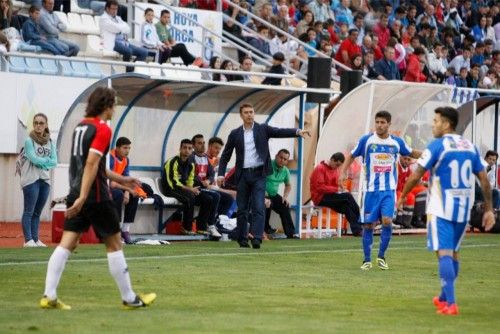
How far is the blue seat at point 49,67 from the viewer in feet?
82.8

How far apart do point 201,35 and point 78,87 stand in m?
6.10

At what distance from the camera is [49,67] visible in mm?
25328

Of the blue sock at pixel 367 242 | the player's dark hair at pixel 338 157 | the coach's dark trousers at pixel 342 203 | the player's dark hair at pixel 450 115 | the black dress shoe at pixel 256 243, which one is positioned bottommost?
the black dress shoe at pixel 256 243

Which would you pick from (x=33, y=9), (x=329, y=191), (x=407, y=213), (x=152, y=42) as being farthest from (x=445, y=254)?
(x=152, y=42)

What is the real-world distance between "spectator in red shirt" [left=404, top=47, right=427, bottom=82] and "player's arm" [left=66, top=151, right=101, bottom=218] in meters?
23.8

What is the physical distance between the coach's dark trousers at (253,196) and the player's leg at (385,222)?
10.5ft

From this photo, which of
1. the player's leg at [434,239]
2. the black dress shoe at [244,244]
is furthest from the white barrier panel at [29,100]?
the player's leg at [434,239]

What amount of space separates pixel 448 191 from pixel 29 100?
13.7 meters

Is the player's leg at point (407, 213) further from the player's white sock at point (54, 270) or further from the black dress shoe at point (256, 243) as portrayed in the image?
the player's white sock at point (54, 270)

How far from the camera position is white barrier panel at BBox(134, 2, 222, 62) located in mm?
30391

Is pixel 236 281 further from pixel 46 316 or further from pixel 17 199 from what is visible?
pixel 17 199

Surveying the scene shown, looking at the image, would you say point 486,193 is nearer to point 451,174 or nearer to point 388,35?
point 451,174

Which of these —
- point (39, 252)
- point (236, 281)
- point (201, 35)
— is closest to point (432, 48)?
point (201, 35)

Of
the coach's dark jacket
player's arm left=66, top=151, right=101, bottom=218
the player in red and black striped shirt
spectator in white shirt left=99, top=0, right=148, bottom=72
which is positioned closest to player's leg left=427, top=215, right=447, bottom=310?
the player in red and black striped shirt
